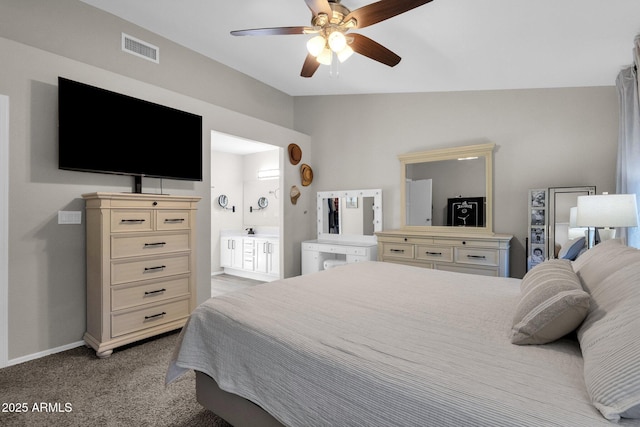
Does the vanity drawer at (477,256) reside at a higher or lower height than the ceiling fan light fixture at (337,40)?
lower

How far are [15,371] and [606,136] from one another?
543cm

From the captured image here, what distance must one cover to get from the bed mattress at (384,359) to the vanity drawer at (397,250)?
1907 mm

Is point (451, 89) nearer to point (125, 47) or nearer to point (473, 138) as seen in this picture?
point (473, 138)

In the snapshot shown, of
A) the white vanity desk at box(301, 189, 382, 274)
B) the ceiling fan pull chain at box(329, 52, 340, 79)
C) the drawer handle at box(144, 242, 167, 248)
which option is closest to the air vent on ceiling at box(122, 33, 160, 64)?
the ceiling fan pull chain at box(329, 52, 340, 79)

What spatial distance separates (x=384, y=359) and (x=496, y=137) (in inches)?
138

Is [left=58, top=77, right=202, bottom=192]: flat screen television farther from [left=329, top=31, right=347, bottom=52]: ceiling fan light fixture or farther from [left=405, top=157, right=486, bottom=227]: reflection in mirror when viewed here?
[left=405, top=157, right=486, bottom=227]: reflection in mirror

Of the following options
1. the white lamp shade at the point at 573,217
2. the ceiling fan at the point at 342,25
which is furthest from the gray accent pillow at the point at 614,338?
the white lamp shade at the point at 573,217

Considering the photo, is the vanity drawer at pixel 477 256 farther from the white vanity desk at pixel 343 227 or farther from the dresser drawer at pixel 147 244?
the dresser drawer at pixel 147 244

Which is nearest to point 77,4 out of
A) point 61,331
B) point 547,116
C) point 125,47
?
point 125,47

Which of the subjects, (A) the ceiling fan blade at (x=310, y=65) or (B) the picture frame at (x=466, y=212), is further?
(B) the picture frame at (x=466, y=212)

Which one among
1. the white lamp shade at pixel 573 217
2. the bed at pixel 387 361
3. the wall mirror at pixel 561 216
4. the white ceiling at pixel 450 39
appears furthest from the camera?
the wall mirror at pixel 561 216

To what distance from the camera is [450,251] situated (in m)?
3.59

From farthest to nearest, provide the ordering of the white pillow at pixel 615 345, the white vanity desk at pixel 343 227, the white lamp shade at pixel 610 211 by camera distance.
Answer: the white vanity desk at pixel 343 227
the white lamp shade at pixel 610 211
the white pillow at pixel 615 345

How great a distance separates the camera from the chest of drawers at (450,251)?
11.0ft
